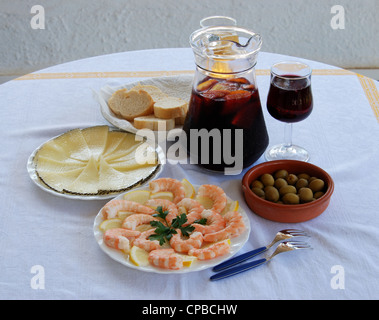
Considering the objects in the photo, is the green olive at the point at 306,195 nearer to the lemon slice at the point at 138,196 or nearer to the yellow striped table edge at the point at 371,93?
the lemon slice at the point at 138,196

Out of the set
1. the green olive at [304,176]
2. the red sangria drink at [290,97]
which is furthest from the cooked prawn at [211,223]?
the red sangria drink at [290,97]

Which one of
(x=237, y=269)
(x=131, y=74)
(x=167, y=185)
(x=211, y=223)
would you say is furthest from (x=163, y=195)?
(x=131, y=74)

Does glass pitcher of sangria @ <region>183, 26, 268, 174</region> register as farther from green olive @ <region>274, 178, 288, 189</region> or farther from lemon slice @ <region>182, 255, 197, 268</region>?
lemon slice @ <region>182, 255, 197, 268</region>

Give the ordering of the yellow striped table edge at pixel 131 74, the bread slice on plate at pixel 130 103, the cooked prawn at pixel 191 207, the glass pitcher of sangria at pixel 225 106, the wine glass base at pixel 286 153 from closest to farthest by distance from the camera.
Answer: the cooked prawn at pixel 191 207 → the glass pitcher of sangria at pixel 225 106 → the wine glass base at pixel 286 153 → the bread slice on plate at pixel 130 103 → the yellow striped table edge at pixel 131 74

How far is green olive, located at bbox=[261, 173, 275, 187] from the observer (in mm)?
1076

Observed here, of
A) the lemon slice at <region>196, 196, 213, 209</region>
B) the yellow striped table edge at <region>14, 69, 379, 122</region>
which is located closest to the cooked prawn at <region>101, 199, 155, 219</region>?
the lemon slice at <region>196, 196, 213, 209</region>

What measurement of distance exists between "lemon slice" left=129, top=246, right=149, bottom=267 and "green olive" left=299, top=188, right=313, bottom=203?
0.33 metres

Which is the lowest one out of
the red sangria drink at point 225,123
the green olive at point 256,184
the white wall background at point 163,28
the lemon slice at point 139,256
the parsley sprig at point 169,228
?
the white wall background at point 163,28

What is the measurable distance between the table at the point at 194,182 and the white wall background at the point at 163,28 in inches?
72.3

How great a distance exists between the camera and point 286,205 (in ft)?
3.30

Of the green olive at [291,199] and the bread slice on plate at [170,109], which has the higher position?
the bread slice on plate at [170,109]

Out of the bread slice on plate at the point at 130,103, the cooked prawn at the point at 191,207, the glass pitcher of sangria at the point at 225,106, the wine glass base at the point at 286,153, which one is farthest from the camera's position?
the bread slice on plate at the point at 130,103

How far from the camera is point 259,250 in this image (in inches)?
37.8

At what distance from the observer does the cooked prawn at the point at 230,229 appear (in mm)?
948
